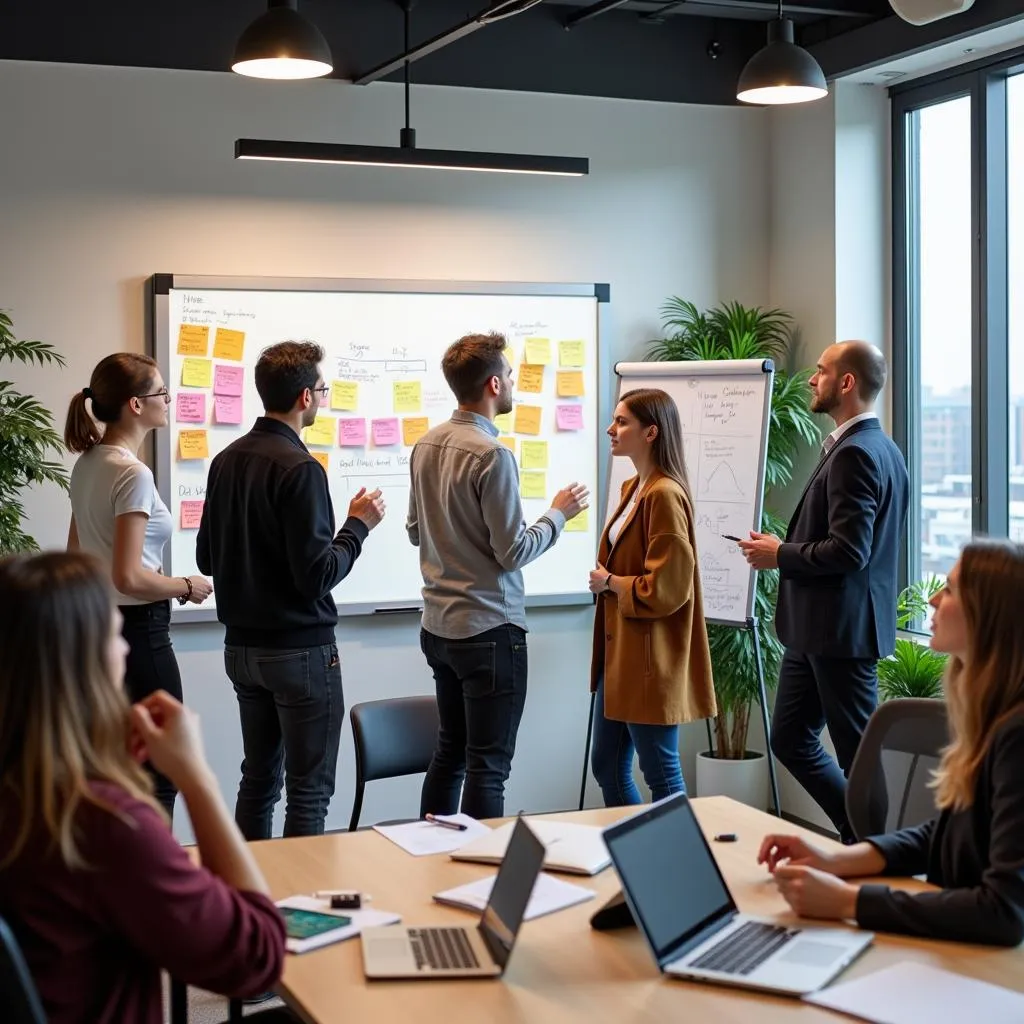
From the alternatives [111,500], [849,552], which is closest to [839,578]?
[849,552]

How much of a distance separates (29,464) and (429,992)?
260cm

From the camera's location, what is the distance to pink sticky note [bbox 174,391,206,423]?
16.0ft

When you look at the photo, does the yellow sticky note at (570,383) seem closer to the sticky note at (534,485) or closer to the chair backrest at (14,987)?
the sticky note at (534,485)

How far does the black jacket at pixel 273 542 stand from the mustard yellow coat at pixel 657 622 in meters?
0.86

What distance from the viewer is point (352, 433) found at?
16.7ft

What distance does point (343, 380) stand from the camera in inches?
200

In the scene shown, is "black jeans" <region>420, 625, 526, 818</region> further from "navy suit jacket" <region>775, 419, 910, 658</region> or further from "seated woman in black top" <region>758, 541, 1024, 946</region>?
"seated woman in black top" <region>758, 541, 1024, 946</region>

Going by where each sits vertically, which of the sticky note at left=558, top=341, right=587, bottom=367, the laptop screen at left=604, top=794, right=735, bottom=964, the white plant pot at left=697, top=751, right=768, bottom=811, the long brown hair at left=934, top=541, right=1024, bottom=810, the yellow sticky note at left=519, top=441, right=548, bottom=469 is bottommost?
the white plant pot at left=697, top=751, right=768, bottom=811

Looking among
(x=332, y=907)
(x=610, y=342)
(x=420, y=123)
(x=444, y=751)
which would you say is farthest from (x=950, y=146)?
(x=332, y=907)

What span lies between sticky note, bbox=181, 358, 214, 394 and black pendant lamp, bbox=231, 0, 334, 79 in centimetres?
138

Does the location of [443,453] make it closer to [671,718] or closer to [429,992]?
[671,718]

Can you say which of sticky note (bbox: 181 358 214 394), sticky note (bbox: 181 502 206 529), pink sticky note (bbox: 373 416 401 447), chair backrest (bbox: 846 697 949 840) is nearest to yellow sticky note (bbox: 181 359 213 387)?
sticky note (bbox: 181 358 214 394)

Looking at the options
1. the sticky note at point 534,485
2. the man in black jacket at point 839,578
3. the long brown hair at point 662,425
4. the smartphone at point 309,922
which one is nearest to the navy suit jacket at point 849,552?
the man in black jacket at point 839,578

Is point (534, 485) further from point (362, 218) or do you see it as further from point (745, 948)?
point (745, 948)
